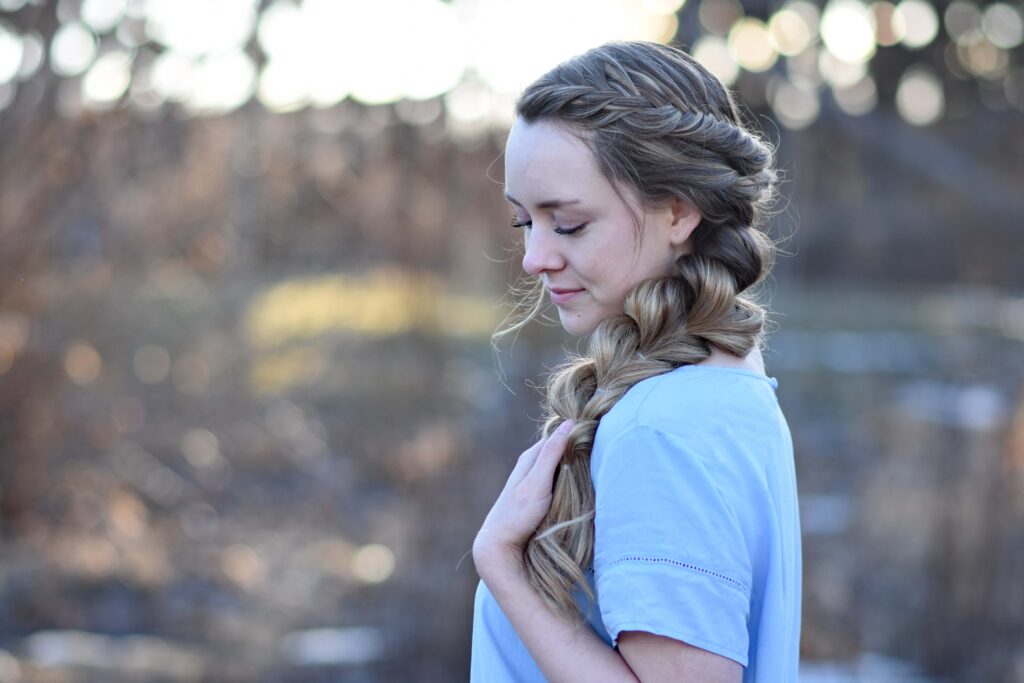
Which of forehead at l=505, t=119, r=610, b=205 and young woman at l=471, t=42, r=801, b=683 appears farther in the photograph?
forehead at l=505, t=119, r=610, b=205

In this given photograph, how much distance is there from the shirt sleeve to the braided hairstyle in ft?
0.35

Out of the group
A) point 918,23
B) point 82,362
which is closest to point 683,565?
point 82,362

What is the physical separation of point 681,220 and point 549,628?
0.60 m

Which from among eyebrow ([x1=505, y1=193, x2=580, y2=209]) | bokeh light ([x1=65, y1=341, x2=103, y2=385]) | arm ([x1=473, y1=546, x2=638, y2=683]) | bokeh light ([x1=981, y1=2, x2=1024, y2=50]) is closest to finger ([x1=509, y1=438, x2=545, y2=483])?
arm ([x1=473, y1=546, x2=638, y2=683])

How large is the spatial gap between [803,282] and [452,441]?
13.5 metres

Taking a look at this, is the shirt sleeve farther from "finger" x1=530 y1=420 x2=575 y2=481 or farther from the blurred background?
the blurred background

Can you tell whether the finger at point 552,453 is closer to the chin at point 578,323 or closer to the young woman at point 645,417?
the young woman at point 645,417

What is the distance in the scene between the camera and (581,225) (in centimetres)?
171

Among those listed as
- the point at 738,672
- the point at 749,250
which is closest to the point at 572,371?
the point at 749,250

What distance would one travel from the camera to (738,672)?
1.52 m

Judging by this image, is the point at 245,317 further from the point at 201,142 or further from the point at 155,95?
the point at 155,95

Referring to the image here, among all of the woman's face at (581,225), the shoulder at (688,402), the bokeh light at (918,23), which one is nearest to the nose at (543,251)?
the woman's face at (581,225)

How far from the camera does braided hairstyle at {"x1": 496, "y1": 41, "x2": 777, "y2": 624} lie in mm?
1659

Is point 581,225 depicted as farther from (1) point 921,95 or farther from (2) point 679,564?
(1) point 921,95
